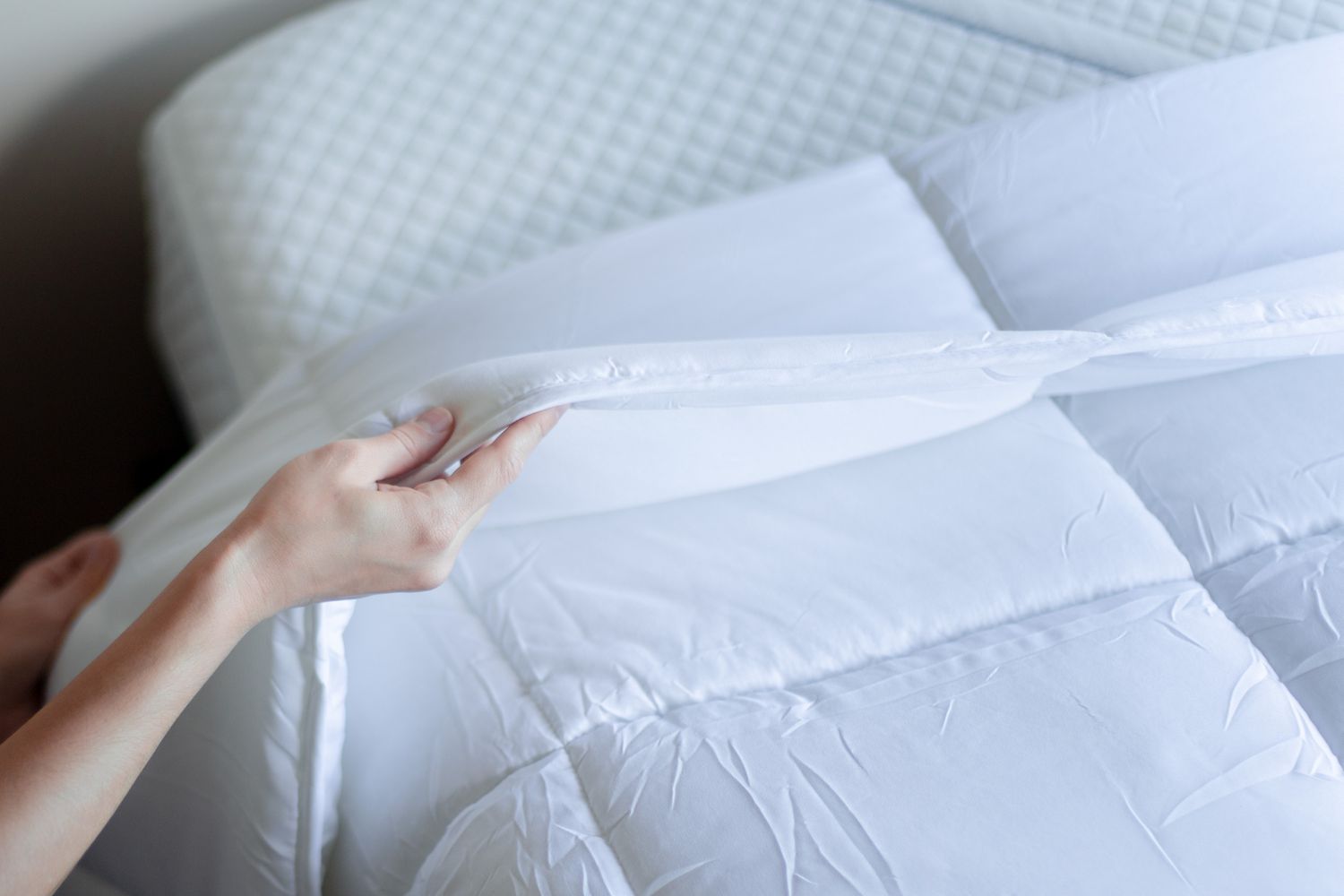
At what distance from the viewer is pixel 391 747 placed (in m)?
0.70

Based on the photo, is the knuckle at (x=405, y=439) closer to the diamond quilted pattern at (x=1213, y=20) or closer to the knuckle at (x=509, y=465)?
the knuckle at (x=509, y=465)

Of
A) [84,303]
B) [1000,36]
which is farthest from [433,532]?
[84,303]

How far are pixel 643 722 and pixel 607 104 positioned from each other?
623 mm

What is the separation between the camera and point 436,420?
67 centimetres

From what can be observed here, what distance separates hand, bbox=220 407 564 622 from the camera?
1.97ft

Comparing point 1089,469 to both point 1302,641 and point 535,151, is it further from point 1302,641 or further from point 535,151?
point 535,151

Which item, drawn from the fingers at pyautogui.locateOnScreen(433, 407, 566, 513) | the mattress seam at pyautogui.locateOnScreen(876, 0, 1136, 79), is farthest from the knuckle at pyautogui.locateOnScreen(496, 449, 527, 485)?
the mattress seam at pyautogui.locateOnScreen(876, 0, 1136, 79)

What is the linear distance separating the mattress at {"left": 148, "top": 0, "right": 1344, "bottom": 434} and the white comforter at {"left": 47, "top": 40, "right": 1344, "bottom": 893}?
0.40 feet

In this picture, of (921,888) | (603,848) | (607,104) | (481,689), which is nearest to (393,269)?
(607,104)

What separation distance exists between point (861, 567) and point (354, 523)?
320mm

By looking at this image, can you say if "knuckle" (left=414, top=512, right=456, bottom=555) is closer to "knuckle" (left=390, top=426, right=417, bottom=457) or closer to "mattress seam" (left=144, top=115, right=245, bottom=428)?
"knuckle" (left=390, top=426, right=417, bottom=457)

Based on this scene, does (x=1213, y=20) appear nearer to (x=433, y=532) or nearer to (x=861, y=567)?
(x=861, y=567)

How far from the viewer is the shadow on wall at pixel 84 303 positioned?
48.3 inches

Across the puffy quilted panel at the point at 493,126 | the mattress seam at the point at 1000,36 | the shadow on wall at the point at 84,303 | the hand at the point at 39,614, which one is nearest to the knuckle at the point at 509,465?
the puffy quilted panel at the point at 493,126
